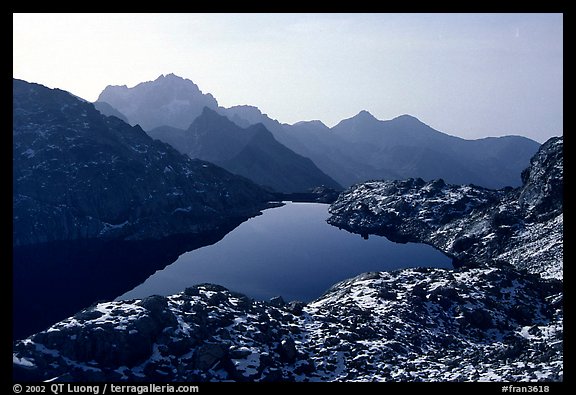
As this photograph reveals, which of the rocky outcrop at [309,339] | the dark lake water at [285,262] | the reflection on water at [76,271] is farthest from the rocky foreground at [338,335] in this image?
the reflection on water at [76,271]

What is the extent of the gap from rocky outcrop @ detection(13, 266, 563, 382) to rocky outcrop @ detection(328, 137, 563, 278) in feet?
108

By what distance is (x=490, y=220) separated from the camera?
14788 cm

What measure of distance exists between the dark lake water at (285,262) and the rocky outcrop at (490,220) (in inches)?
393

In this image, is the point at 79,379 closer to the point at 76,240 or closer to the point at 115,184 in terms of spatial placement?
the point at 76,240

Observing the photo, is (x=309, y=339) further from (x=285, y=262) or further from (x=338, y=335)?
(x=285, y=262)

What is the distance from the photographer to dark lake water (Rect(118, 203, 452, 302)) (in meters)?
111

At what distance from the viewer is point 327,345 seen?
196 ft

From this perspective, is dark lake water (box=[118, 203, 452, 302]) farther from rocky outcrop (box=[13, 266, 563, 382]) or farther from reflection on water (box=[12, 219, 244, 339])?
rocky outcrop (box=[13, 266, 563, 382])

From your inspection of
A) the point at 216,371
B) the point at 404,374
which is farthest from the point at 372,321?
the point at 216,371

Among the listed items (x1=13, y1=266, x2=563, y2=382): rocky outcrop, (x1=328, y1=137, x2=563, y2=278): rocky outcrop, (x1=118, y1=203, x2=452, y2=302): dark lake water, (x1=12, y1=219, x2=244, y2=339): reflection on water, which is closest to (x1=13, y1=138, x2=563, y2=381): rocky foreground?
(x1=13, y1=266, x2=563, y2=382): rocky outcrop

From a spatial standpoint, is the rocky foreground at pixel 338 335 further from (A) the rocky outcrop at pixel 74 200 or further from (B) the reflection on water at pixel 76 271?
(A) the rocky outcrop at pixel 74 200
